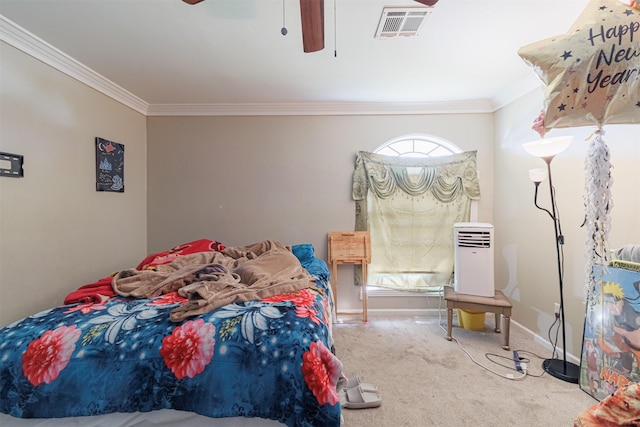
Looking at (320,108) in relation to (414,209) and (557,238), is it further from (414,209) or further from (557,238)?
(557,238)

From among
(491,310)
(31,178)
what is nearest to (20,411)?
(31,178)

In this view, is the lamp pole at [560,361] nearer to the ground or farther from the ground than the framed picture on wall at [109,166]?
nearer to the ground

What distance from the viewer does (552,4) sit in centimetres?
160

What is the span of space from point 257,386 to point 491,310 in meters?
2.20

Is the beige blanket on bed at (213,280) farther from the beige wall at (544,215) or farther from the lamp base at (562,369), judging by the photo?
the beige wall at (544,215)

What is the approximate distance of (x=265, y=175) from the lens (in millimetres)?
3197

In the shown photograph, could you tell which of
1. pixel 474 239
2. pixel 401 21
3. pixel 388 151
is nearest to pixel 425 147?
pixel 388 151

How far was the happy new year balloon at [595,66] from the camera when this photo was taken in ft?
3.99

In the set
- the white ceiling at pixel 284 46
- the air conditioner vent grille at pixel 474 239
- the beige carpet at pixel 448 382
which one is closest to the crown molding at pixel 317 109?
the white ceiling at pixel 284 46

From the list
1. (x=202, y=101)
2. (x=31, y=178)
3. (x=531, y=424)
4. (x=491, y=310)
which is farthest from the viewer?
(x=202, y=101)

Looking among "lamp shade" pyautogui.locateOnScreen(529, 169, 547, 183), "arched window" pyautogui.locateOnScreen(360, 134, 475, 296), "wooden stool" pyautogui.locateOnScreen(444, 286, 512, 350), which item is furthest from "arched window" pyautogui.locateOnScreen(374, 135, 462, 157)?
"wooden stool" pyautogui.locateOnScreen(444, 286, 512, 350)

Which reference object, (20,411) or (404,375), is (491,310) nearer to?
(404,375)

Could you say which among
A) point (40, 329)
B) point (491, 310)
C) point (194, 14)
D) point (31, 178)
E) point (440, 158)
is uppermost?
point (194, 14)

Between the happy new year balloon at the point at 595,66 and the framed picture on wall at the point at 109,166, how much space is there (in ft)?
11.2
